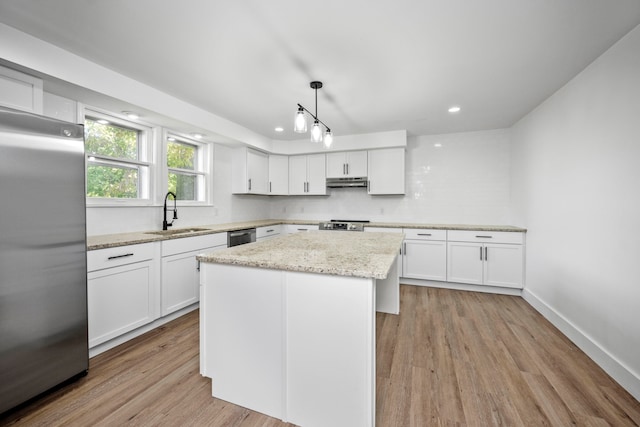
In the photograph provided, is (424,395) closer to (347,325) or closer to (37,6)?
(347,325)

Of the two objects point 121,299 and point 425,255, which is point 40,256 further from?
point 425,255

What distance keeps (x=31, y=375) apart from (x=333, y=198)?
418 centimetres

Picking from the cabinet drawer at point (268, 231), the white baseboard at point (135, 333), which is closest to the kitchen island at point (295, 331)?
the white baseboard at point (135, 333)

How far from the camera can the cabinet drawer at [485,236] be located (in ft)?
11.5

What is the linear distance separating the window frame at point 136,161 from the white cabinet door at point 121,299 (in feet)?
2.55

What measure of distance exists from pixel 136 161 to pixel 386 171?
3.36 m

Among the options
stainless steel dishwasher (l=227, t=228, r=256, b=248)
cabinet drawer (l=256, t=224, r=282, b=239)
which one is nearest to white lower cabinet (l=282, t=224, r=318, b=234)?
cabinet drawer (l=256, t=224, r=282, b=239)

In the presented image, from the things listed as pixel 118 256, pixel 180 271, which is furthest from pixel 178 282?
pixel 118 256

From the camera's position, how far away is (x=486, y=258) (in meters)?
3.63

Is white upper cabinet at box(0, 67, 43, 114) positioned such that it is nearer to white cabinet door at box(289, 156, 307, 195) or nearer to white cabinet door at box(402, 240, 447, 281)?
white cabinet door at box(289, 156, 307, 195)

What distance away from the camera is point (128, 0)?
150cm

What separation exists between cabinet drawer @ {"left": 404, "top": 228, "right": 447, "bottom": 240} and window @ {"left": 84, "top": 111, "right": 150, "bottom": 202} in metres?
3.44

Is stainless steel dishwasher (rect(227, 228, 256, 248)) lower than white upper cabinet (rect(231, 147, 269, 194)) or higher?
lower

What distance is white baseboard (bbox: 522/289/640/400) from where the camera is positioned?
172cm
